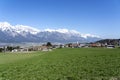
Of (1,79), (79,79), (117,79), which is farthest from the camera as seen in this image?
(1,79)

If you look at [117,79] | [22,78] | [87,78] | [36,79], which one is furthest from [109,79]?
[22,78]

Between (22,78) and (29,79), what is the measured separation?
87 centimetres

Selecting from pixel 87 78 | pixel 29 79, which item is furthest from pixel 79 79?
pixel 29 79

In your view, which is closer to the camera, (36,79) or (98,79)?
(98,79)

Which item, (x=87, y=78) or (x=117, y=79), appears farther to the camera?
(x=87, y=78)

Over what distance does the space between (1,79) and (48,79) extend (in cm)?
307

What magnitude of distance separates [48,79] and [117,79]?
437 cm

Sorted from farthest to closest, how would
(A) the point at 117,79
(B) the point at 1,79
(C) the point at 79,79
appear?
(B) the point at 1,79 < (C) the point at 79,79 < (A) the point at 117,79

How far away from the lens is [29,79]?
18578 millimetres

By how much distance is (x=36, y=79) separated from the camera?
60.7 ft

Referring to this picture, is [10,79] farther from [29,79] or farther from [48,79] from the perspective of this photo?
[48,79]

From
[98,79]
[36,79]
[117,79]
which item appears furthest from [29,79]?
[117,79]

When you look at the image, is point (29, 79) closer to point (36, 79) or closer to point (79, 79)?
point (36, 79)

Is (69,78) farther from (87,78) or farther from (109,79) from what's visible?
(109,79)
